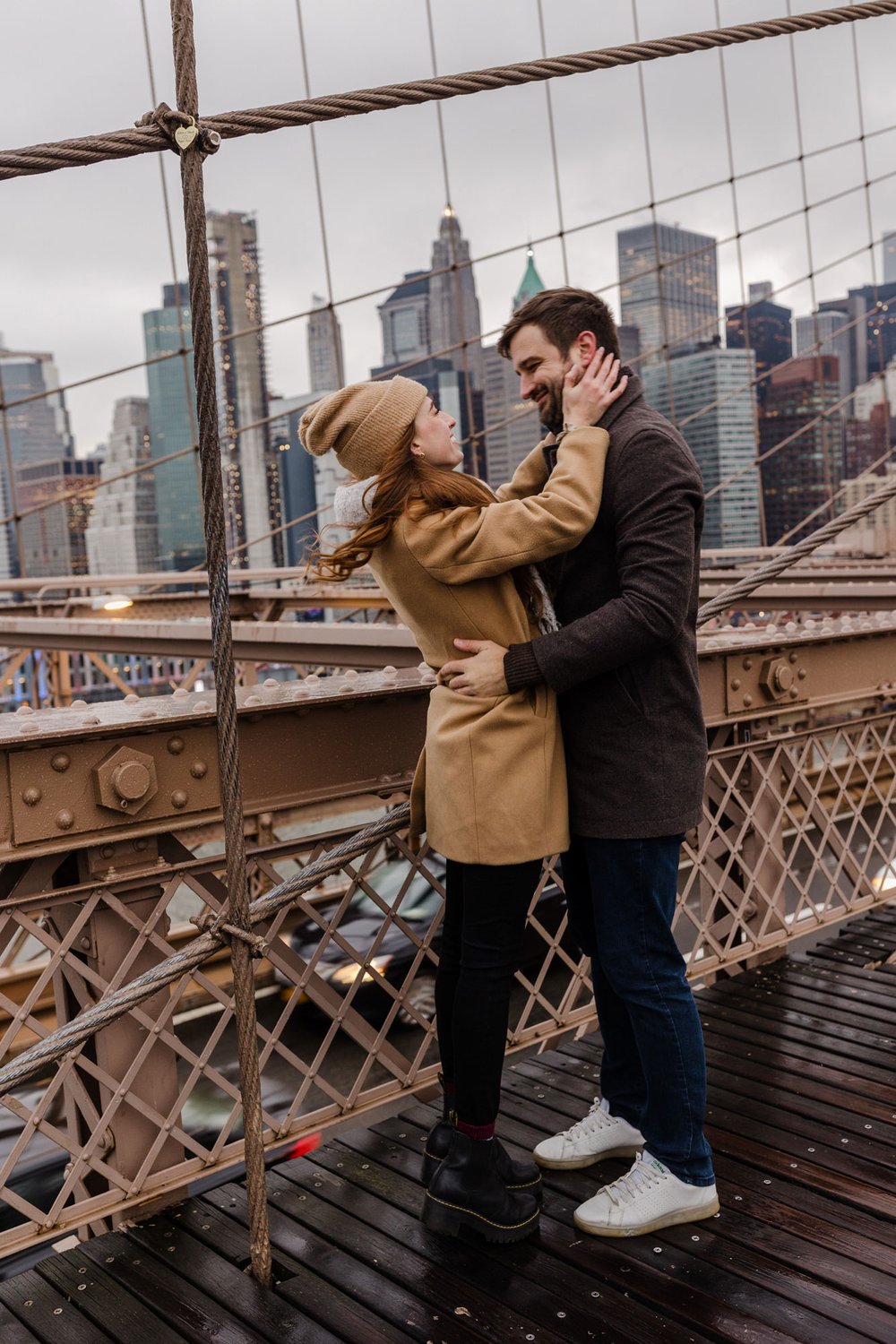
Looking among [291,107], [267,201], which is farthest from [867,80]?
[291,107]

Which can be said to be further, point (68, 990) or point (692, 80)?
point (692, 80)

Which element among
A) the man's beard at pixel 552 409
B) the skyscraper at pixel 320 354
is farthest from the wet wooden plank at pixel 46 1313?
the skyscraper at pixel 320 354

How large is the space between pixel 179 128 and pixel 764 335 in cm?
1424

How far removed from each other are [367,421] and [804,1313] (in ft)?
5.18

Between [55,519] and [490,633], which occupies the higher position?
[55,519]

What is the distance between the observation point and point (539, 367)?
207cm

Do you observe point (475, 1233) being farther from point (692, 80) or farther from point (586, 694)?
point (692, 80)

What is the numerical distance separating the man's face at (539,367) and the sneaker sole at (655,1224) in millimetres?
1453

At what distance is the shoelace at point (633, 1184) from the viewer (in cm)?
211

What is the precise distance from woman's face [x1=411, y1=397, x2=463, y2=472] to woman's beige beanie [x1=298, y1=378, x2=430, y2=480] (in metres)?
0.02

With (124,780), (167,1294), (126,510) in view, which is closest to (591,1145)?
(167,1294)

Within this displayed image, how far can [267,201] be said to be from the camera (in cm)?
1180

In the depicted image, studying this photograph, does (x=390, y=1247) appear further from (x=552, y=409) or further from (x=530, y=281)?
(x=530, y=281)

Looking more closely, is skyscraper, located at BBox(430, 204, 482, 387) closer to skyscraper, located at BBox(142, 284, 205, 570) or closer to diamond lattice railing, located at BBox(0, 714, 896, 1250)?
skyscraper, located at BBox(142, 284, 205, 570)
